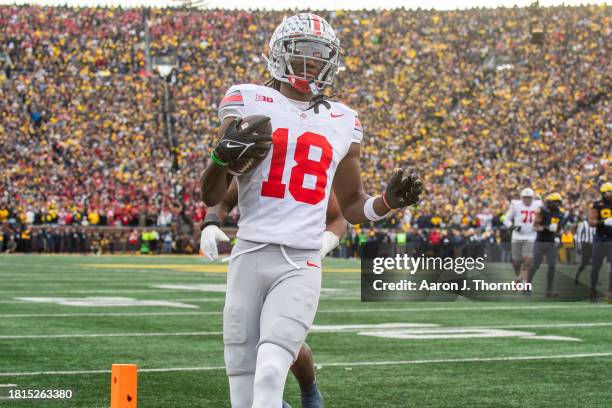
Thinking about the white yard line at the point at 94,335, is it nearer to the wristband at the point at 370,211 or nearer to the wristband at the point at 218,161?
the wristband at the point at 370,211

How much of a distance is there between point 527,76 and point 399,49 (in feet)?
18.5

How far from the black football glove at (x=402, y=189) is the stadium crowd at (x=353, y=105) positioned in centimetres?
2705

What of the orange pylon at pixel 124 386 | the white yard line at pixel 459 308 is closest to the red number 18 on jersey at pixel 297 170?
the orange pylon at pixel 124 386

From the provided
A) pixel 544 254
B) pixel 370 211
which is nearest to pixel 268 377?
pixel 370 211

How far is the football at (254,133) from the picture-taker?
418 centimetres

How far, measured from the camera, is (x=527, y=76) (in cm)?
4212

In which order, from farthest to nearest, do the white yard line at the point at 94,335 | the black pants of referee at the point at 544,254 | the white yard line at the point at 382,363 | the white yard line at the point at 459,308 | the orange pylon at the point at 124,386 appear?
the black pants of referee at the point at 544,254 → the white yard line at the point at 459,308 → the white yard line at the point at 94,335 → the white yard line at the point at 382,363 → the orange pylon at the point at 124,386

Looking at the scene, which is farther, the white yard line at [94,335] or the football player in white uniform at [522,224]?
the football player in white uniform at [522,224]

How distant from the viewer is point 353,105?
136ft

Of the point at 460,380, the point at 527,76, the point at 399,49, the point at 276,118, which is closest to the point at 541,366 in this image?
the point at 460,380

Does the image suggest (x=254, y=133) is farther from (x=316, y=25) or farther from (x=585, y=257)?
(x=585, y=257)

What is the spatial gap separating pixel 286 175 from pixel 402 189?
56 centimetres

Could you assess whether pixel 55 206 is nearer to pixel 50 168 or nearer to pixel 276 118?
pixel 50 168

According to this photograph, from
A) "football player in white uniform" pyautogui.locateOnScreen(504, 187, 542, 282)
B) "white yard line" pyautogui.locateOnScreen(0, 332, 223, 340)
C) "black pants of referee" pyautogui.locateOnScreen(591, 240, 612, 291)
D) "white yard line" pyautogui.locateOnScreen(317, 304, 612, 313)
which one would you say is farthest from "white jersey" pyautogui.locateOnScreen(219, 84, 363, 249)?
"football player in white uniform" pyautogui.locateOnScreen(504, 187, 542, 282)
